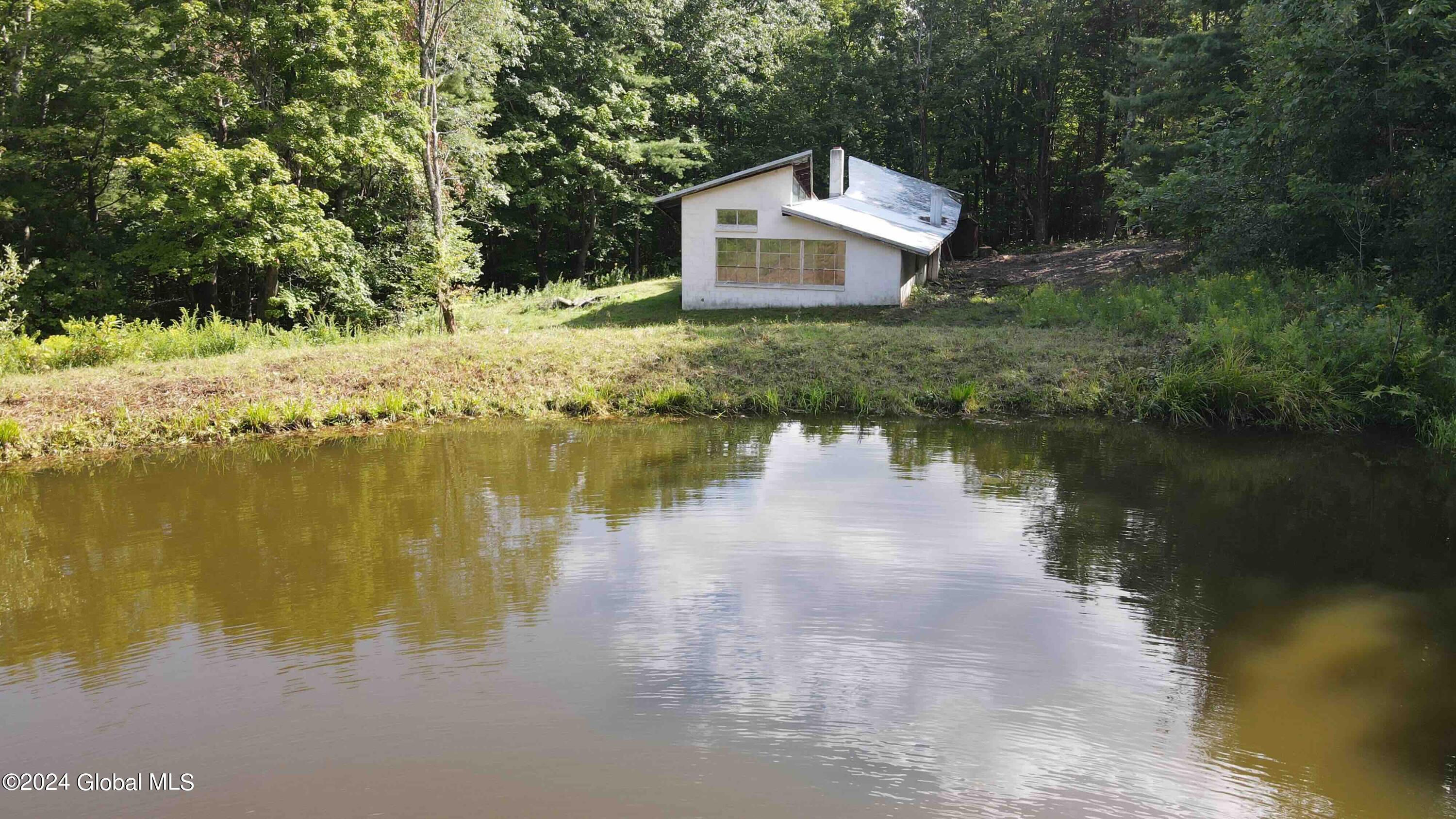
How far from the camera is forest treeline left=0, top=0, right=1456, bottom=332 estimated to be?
1511cm

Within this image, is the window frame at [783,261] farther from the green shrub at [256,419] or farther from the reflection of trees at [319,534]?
the green shrub at [256,419]

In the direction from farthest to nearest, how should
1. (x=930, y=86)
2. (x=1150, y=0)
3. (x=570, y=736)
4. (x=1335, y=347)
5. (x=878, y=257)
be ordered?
1. (x=930, y=86)
2. (x=1150, y=0)
3. (x=878, y=257)
4. (x=1335, y=347)
5. (x=570, y=736)

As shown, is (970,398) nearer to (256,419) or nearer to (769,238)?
(256,419)

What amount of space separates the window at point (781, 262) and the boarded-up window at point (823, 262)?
0.5 inches

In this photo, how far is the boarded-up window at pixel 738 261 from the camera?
23516 mm

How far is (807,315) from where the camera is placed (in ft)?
72.9

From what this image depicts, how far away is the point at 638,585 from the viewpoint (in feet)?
21.5

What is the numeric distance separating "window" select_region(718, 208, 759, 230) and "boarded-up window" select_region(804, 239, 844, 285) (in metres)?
1.41

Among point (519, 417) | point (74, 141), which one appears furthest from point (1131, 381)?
point (74, 141)

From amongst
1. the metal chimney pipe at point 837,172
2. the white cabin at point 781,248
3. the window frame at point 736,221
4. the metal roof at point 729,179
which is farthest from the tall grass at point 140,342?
the metal chimney pipe at point 837,172

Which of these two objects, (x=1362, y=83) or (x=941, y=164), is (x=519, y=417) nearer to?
(x=1362, y=83)

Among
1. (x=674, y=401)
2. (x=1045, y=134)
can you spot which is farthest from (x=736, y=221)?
(x=1045, y=134)

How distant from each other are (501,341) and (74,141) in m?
11.8

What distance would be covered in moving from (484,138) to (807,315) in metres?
12.2
